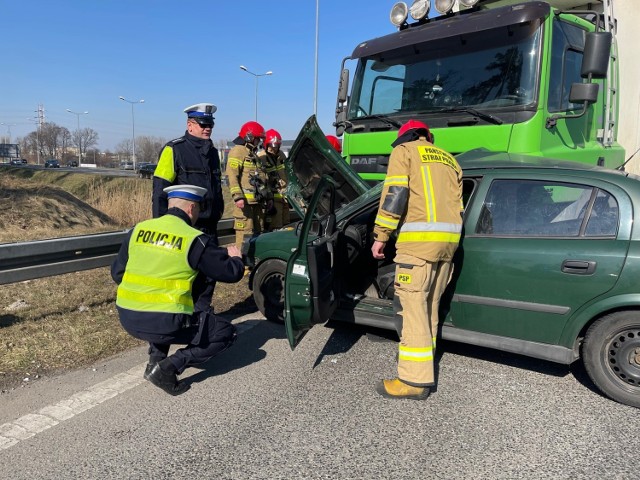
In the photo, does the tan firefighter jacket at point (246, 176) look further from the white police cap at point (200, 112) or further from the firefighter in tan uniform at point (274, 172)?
the white police cap at point (200, 112)

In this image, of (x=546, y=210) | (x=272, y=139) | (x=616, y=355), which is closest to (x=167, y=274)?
(x=546, y=210)

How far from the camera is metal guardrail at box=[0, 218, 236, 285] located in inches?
165

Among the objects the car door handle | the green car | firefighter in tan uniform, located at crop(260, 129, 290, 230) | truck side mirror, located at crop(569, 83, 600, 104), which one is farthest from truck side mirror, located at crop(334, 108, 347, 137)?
the car door handle

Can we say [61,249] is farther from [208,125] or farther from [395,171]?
[395,171]

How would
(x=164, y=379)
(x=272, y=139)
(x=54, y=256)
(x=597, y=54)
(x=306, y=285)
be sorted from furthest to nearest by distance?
(x=272, y=139) < (x=54, y=256) < (x=597, y=54) < (x=306, y=285) < (x=164, y=379)

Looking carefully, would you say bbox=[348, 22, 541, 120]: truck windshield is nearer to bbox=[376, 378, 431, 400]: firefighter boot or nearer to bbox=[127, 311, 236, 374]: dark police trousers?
bbox=[376, 378, 431, 400]: firefighter boot

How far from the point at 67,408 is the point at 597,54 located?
16.2 ft

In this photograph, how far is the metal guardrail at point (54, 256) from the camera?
420 cm

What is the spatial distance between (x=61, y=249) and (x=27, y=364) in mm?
1264

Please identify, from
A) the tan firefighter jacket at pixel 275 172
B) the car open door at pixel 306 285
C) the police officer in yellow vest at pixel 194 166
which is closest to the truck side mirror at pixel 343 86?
the tan firefighter jacket at pixel 275 172

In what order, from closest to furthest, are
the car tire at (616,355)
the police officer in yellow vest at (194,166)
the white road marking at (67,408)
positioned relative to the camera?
the white road marking at (67,408), the car tire at (616,355), the police officer in yellow vest at (194,166)

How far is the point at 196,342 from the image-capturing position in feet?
11.0

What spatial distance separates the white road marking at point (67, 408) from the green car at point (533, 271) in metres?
1.19

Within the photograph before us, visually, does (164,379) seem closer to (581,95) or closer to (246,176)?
(246,176)
